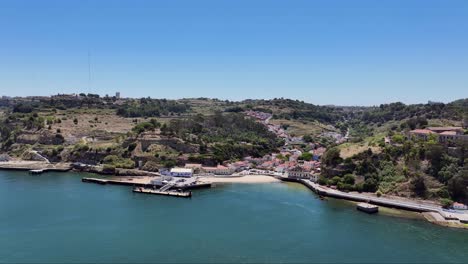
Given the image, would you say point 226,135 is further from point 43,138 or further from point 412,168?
point 412,168

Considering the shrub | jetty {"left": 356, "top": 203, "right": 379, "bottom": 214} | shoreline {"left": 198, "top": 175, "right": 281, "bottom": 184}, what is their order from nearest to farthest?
jetty {"left": 356, "top": 203, "right": 379, "bottom": 214}
the shrub
shoreline {"left": 198, "top": 175, "right": 281, "bottom": 184}

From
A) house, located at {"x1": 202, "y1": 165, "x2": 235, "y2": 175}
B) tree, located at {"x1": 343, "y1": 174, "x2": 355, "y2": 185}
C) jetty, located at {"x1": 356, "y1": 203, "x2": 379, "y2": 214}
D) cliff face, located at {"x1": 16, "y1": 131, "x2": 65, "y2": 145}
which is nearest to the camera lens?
jetty, located at {"x1": 356, "y1": 203, "x2": 379, "y2": 214}

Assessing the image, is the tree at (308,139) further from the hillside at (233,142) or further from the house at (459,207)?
the house at (459,207)

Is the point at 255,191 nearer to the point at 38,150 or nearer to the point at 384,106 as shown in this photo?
the point at 38,150

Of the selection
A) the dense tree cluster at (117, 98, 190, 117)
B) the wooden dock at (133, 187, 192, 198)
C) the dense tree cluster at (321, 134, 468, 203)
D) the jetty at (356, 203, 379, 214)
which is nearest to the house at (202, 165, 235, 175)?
the wooden dock at (133, 187, 192, 198)

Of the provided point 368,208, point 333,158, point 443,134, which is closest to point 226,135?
point 333,158

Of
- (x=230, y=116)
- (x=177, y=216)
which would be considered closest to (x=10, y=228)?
(x=177, y=216)

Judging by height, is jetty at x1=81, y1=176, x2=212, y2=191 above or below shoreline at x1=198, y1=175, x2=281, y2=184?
below

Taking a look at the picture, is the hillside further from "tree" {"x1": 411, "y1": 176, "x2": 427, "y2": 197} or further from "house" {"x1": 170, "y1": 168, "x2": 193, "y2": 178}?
"house" {"x1": 170, "y1": 168, "x2": 193, "y2": 178}
